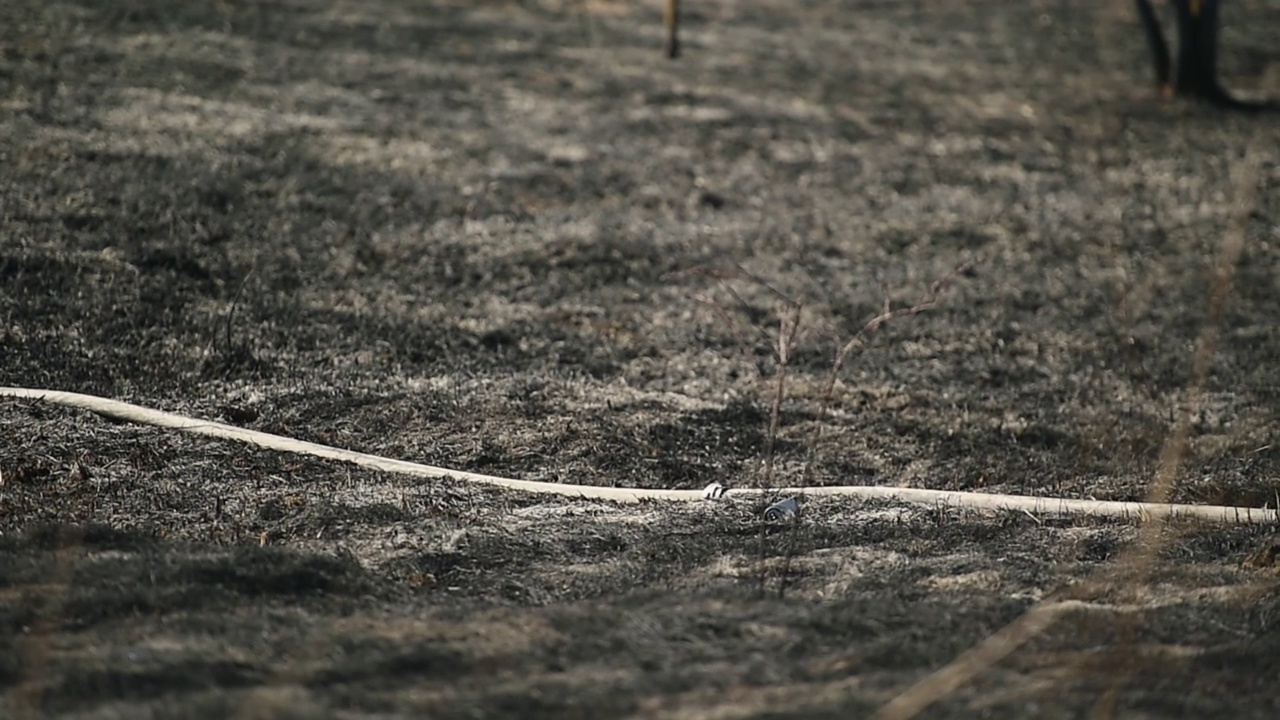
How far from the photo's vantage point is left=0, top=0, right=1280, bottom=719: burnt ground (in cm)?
349

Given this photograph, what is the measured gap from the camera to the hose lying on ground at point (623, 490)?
5176mm

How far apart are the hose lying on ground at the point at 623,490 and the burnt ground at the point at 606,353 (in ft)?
0.49

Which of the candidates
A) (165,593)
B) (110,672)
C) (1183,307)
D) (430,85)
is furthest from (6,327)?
(1183,307)

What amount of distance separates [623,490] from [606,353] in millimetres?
2108

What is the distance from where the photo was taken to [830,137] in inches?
458

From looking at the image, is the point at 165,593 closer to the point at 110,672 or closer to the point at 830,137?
the point at 110,672

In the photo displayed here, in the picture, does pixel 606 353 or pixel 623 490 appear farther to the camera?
pixel 606 353

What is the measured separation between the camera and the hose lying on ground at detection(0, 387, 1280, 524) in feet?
17.0

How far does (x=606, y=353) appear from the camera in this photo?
25.0 feet

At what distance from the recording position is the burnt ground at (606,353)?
349 centimetres

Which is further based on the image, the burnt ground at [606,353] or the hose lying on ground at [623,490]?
the hose lying on ground at [623,490]

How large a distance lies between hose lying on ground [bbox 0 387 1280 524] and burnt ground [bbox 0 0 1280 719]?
5.9 inches

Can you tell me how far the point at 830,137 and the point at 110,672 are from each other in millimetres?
9270

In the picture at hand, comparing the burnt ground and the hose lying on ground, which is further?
the hose lying on ground
